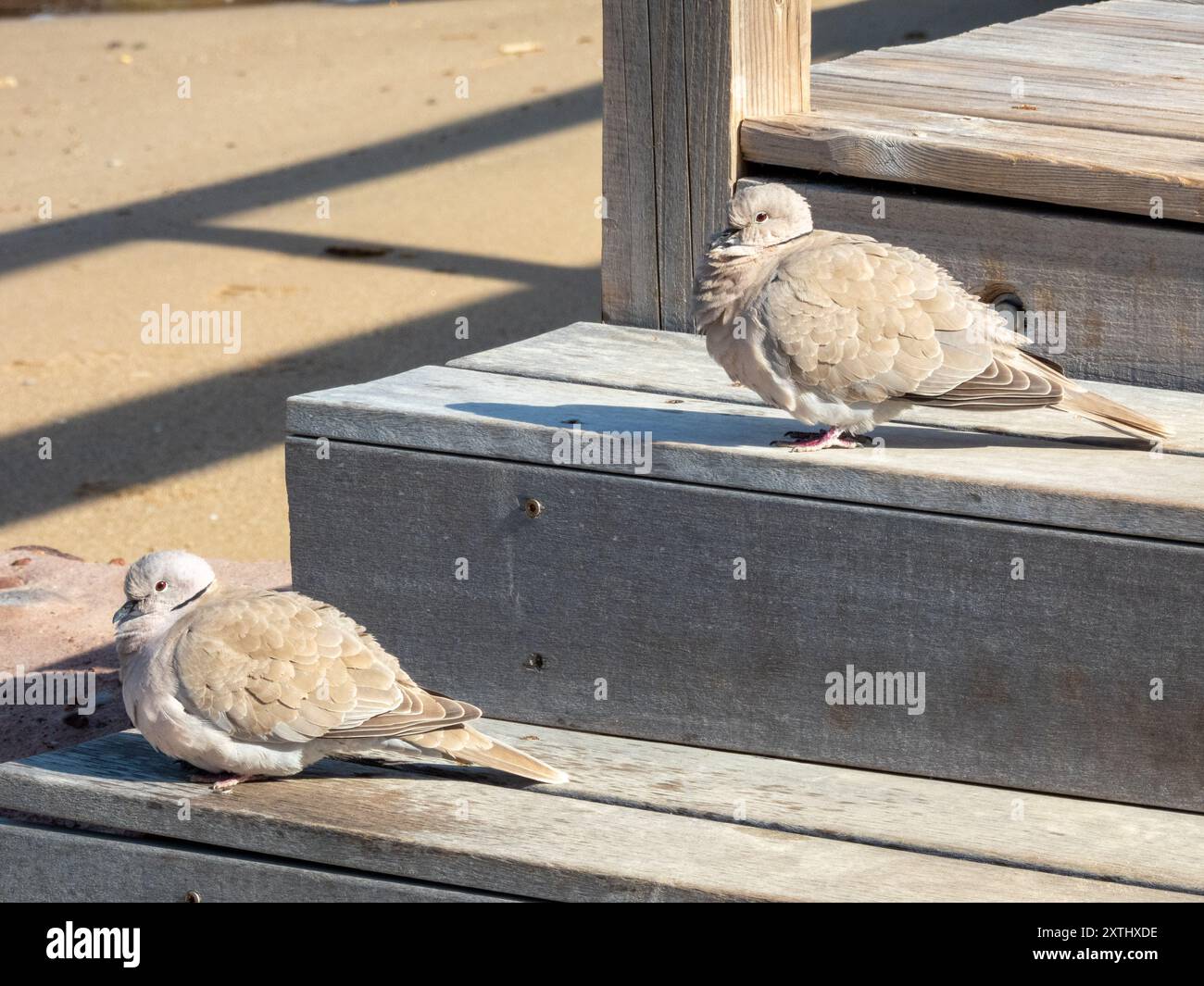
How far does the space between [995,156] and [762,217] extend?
0.72 meters

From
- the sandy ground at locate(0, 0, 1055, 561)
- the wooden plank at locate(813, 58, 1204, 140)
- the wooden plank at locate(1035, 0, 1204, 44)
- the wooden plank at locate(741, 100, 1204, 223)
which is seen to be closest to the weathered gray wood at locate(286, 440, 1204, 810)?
the wooden plank at locate(741, 100, 1204, 223)

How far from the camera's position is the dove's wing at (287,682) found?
2.64 meters

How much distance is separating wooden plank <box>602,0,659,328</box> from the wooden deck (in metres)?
0.24

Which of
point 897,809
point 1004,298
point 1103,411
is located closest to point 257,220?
point 1004,298

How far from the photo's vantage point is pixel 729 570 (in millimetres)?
2838

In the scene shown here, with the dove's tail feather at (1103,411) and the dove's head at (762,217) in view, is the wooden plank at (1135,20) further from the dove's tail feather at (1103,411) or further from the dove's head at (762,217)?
the dove's head at (762,217)

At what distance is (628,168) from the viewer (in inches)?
143

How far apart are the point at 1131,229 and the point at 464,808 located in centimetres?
177

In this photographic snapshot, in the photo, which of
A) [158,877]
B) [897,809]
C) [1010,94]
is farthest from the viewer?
[1010,94]

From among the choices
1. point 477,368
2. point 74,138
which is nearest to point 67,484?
point 477,368

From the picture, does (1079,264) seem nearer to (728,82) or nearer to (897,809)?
(728,82)

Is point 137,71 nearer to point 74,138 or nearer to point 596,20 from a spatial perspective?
point 74,138

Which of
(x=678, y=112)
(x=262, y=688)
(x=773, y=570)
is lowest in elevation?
(x=262, y=688)

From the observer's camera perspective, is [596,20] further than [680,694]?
Yes
